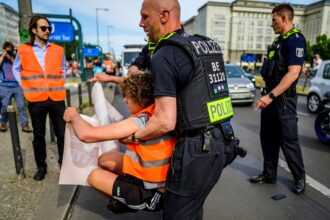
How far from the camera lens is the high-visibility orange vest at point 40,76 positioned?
3562mm

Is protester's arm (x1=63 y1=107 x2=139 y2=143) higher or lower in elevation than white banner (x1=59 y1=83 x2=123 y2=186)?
higher

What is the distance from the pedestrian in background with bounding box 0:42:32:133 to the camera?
20.2ft

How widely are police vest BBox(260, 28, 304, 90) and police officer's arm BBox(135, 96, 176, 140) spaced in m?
2.20

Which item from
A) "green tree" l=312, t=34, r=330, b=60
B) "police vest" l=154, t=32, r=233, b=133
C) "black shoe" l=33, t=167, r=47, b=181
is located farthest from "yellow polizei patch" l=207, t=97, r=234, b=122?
"green tree" l=312, t=34, r=330, b=60

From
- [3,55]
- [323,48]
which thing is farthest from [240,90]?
[323,48]

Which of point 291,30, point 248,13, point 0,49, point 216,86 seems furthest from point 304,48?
point 248,13

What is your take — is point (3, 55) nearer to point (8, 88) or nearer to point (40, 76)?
point (8, 88)

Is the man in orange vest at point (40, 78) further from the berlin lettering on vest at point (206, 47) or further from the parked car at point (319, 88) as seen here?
the parked car at point (319, 88)

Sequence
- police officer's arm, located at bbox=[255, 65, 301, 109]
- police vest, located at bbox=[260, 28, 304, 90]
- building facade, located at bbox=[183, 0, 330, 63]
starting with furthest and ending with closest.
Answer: building facade, located at bbox=[183, 0, 330, 63] < police vest, located at bbox=[260, 28, 304, 90] < police officer's arm, located at bbox=[255, 65, 301, 109]

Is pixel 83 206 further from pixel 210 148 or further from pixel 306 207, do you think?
pixel 306 207

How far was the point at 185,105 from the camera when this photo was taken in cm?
162

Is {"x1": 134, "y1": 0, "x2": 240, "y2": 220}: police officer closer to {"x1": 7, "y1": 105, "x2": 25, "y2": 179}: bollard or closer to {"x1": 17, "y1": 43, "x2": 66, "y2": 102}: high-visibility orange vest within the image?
{"x1": 17, "y1": 43, "x2": 66, "y2": 102}: high-visibility orange vest

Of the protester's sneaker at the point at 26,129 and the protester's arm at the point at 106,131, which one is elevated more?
the protester's arm at the point at 106,131

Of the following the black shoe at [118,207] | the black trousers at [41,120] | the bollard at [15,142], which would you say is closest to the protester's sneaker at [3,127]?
the bollard at [15,142]
